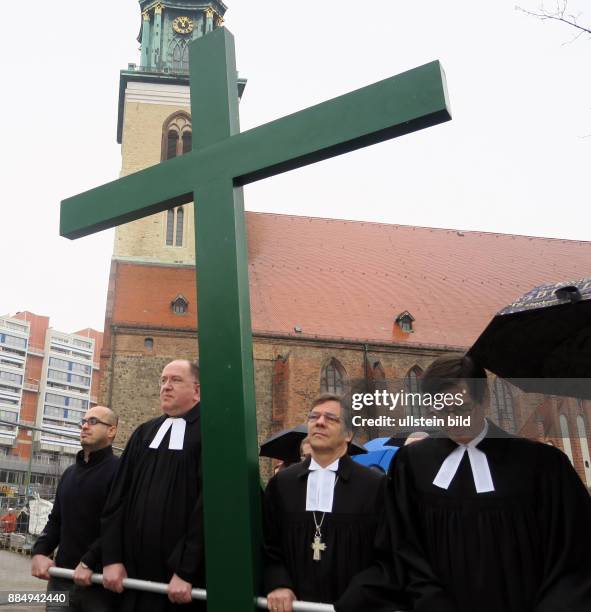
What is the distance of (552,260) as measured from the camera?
2708 centimetres

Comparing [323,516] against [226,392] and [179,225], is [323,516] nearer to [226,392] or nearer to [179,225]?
[226,392]

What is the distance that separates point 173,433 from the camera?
2889 millimetres

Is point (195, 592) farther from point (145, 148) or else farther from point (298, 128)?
point (145, 148)

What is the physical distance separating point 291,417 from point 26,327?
72894 millimetres

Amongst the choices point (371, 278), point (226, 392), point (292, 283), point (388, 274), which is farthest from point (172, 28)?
point (226, 392)

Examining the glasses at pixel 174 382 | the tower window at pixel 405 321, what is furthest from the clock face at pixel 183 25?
the glasses at pixel 174 382

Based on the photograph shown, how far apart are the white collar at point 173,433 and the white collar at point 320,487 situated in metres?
0.60

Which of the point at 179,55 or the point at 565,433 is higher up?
the point at 179,55

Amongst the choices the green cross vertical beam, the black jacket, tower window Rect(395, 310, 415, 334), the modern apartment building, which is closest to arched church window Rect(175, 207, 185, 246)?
tower window Rect(395, 310, 415, 334)

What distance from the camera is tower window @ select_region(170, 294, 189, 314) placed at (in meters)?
23.7

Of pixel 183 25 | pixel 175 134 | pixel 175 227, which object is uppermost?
pixel 183 25

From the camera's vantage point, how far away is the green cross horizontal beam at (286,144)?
200 cm

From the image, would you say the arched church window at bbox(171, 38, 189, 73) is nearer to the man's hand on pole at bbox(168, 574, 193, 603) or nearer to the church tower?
the church tower

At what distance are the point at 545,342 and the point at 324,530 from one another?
4.14 ft
